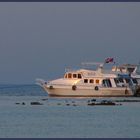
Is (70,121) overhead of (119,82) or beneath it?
beneath

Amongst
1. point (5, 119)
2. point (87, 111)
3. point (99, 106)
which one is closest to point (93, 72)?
point (99, 106)

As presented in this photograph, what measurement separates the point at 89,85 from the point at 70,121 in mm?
39254

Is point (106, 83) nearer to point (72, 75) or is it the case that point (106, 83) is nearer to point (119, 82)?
point (119, 82)

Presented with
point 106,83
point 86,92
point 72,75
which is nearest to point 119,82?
point 106,83

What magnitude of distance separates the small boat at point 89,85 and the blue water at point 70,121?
19914 mm

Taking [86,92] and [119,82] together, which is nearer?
[86,92]

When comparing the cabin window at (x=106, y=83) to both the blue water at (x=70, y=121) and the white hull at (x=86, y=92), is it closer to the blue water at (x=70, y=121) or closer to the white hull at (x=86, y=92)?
the white hull at (x=86, y=92)

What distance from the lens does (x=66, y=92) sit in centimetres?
9438

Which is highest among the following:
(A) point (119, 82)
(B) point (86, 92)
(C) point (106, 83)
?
(A) point (119, 82)

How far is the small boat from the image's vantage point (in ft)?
307

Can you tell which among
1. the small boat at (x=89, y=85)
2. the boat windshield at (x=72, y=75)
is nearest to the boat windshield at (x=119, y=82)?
the small boat at (x=89, y=85)

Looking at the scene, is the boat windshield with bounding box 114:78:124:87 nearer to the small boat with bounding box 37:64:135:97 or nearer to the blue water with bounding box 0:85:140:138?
the small boat with bounding box 37:64:135:97

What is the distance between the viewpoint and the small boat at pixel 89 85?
93688mm

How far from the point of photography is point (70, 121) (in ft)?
178
